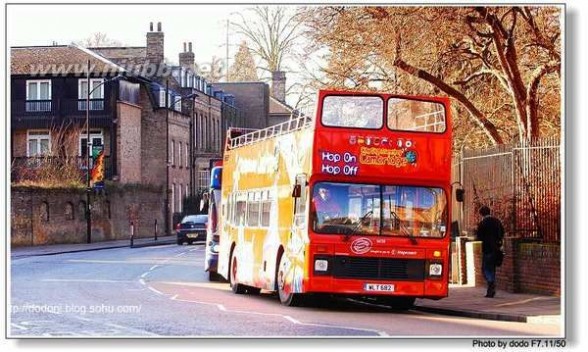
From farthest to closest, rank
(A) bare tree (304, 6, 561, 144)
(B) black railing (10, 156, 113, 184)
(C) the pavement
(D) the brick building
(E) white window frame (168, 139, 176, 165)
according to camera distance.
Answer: (E) white window frame (168, 139, 176, 165) < (B) black railing (10, 156, 113, 184) < (D) the brick building < (A) bare tree (304, 6, 561, 144) < (C) the pavement

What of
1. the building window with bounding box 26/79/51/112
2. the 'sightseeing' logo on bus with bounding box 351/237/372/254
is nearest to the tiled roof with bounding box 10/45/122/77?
the building window with bounding box 26/79/51/112

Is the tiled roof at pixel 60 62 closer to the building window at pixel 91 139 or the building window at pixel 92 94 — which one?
the building window at pixel 92 94

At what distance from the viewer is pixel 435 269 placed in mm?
21312

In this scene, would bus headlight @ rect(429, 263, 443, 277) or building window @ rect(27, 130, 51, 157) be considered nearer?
bus headlight @ rect(429, 263, 443, 277)

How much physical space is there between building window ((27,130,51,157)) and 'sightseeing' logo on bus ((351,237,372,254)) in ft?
77.7

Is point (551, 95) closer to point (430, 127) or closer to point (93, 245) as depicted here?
point (430, 127)

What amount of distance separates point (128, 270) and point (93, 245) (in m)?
17.0

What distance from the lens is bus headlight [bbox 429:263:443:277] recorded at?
69.9ft

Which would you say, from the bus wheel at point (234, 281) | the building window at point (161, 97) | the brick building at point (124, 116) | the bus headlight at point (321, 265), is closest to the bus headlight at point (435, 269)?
the bus headlight at point (321, 265)

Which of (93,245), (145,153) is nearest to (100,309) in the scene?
(93,245)

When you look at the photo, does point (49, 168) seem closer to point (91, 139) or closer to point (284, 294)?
point (91, 139)

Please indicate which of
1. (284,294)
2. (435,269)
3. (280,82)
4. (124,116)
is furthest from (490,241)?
(124,116)

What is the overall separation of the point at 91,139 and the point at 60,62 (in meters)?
8.39

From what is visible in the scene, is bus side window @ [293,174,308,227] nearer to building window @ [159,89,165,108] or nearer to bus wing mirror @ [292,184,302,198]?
bus wing mirror @ [292,184,302,198]
